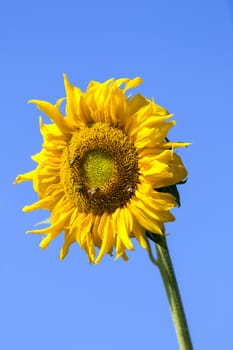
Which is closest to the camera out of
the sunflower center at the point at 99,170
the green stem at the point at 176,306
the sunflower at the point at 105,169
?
the green stem at the point at 176,306

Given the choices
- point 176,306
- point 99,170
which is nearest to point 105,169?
point 99,170

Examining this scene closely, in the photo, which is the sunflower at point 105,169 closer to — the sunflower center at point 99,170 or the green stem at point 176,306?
the sunflower center at point 99,170

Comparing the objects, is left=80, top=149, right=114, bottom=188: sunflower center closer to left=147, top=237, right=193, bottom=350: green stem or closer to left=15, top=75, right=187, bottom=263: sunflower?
left=15, top=75, right=187, bottom=263: sunflower

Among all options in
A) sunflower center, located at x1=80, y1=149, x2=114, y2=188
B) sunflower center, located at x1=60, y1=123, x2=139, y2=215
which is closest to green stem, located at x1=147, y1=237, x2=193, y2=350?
sunflower center, located at x1=60, y1=123, x2=139, y2=215

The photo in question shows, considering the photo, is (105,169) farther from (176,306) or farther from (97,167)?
(176,306)

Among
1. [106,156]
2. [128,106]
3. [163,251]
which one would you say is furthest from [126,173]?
[163,251]

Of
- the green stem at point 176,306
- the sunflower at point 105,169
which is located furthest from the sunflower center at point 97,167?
the green stem at point 176,306

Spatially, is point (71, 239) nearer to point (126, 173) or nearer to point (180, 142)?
point (126, 173)
